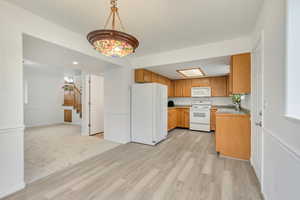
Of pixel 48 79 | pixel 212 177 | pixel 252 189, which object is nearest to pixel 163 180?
pixel 212 177

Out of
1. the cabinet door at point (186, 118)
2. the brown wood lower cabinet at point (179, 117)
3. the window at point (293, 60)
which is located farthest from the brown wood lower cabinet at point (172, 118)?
the window at point (293, 60)

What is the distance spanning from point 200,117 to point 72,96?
6757 millimetres

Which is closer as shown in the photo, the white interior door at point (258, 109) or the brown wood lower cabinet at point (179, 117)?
the white interior door at point (258, 109)

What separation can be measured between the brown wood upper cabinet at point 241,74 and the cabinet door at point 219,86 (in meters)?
2.61

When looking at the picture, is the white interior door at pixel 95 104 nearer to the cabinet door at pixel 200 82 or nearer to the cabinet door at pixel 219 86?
the cabinet door at pixel 200 82

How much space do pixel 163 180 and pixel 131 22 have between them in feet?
8.48

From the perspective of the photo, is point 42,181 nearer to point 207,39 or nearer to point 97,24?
point 97,24

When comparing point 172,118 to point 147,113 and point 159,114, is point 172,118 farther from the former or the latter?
point 147,113

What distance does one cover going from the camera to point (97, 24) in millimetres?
2215

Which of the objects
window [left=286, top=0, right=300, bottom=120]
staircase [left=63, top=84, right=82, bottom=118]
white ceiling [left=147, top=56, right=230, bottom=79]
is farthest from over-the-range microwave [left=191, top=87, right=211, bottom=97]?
staircase [left=63, top=84, right=82, bottom=118]

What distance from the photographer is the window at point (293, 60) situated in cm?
95

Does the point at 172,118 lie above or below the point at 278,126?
below

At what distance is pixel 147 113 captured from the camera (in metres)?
3.63

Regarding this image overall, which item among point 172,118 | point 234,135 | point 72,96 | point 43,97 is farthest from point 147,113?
point 43,97
